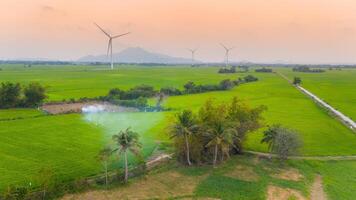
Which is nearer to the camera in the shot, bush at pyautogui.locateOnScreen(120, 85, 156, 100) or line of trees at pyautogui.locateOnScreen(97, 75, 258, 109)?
line of trees at pyautogui.locateOnScreen(97, 75, 258, 109)

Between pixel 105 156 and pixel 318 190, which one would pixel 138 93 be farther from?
pixel 318 190

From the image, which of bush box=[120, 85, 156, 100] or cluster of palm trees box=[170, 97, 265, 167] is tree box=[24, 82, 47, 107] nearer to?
bush box=[120, 85, 156, 100]

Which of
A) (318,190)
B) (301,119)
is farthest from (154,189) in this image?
(301,119)

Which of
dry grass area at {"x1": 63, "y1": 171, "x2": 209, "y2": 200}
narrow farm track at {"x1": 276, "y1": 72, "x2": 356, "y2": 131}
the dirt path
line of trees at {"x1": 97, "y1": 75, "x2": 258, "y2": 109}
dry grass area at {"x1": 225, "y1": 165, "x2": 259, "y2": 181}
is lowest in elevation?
the dirt path

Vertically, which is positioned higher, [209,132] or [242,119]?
[242,119]

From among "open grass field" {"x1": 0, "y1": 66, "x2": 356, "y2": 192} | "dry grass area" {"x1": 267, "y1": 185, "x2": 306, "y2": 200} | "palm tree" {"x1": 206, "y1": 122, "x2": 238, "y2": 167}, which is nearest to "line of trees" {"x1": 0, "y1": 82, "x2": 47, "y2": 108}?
"open grass field" {"x1": 0, "y1": 66, "x2": 356, "y2": 192}

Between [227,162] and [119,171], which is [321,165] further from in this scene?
[119,171]

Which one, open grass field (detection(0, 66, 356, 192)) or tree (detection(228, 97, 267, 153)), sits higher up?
tree (detection(228, 97, 267, 153))
